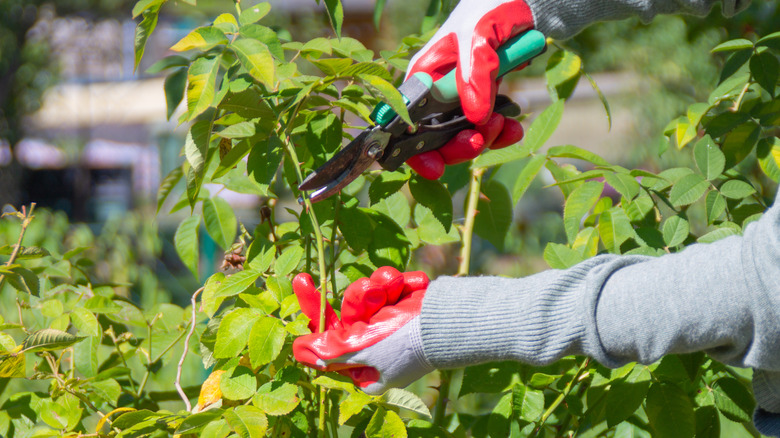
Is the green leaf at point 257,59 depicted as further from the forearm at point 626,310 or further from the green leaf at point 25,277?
the green leaf at point 25,277

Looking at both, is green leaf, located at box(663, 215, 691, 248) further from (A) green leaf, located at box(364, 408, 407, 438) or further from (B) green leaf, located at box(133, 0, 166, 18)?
(B) green leaf, located at box(133, 0, 166, 18)

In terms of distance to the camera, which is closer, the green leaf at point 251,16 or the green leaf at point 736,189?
the green leaf at point 251,16

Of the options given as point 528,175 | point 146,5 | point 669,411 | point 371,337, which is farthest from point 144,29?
point 669,411

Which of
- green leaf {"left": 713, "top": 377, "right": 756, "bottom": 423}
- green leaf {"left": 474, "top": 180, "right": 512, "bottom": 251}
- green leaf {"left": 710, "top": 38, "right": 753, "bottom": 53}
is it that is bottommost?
green leaf {"left": 713, "top": 377, "right": 756, "bottom": 423}

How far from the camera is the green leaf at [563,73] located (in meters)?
1.41

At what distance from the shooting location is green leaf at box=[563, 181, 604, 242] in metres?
1.20

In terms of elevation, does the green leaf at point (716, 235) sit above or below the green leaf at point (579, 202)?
below

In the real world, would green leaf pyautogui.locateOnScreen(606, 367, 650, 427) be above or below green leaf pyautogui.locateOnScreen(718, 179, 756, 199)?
below

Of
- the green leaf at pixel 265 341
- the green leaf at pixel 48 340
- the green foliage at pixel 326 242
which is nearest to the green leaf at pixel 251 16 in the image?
the green foliage at pixel 326 242

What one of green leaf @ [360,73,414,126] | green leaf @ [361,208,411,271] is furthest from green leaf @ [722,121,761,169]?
green leaf @ [360,73,414,126]

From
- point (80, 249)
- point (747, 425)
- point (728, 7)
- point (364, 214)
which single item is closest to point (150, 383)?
point (80, 249)

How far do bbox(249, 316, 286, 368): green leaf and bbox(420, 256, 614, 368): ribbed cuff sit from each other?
0.67 feet

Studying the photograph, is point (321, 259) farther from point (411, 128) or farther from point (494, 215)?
point (494, 215)

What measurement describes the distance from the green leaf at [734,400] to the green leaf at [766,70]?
1.80 ft
